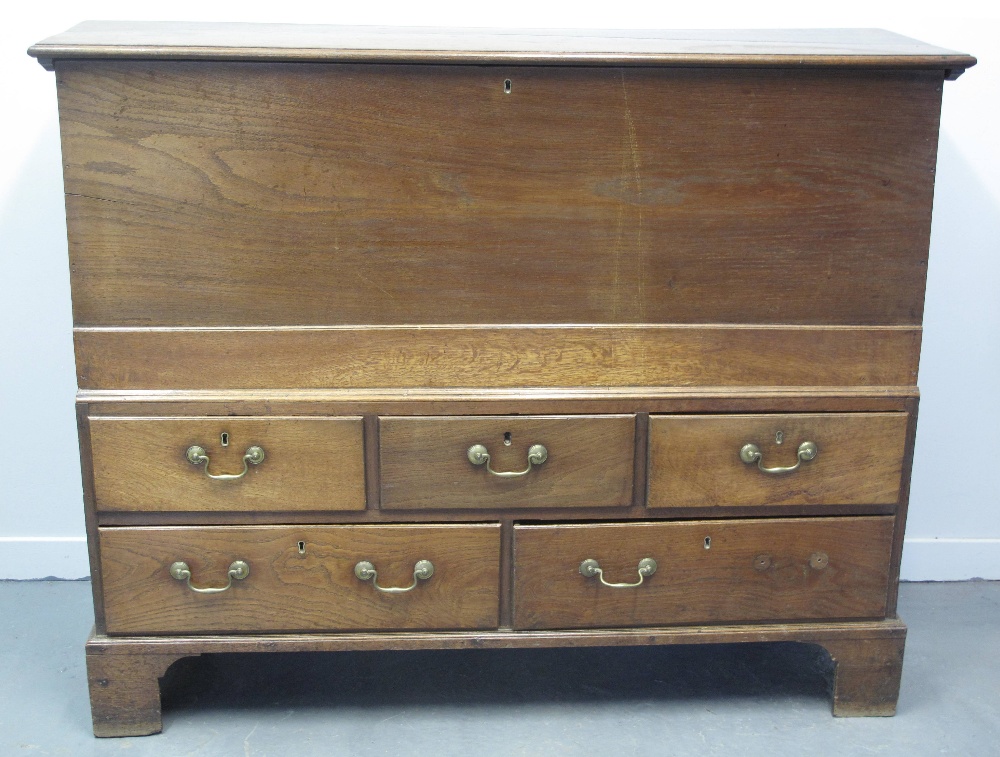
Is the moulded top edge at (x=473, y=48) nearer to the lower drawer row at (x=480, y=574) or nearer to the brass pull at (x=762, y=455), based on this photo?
the brass pull at (x=762, y=455)

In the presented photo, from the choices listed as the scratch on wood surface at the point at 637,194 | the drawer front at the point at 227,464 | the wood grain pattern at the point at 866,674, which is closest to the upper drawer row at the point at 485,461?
the drawer front at the point at 227,464

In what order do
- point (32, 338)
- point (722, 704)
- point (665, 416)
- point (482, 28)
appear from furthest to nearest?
point (32, 338)
point (482, 28)
point (722, 704)
point (665, 416)

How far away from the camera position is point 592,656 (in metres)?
2.22

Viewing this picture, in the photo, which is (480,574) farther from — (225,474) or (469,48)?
(469,48)

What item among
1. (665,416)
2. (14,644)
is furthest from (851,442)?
(14,644)

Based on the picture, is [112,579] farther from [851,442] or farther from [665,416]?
[851,442]

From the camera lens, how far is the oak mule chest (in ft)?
5.52

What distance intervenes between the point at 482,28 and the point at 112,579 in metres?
1.41

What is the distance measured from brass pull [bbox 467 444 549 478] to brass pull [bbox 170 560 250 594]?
474 mm

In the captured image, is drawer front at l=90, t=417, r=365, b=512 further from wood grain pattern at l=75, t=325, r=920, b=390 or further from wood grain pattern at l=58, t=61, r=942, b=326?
wood grain pattern at l=58, t=61, r=942, b=326

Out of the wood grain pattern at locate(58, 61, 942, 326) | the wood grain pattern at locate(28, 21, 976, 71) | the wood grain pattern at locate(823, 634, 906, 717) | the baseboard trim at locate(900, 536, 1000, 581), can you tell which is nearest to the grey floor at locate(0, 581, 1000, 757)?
the wood grain pattern at locate(823, 634, 906, 717)

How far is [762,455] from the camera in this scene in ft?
6.04

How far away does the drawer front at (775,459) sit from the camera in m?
1.82

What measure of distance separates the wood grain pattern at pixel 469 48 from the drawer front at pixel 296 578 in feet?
2.77
